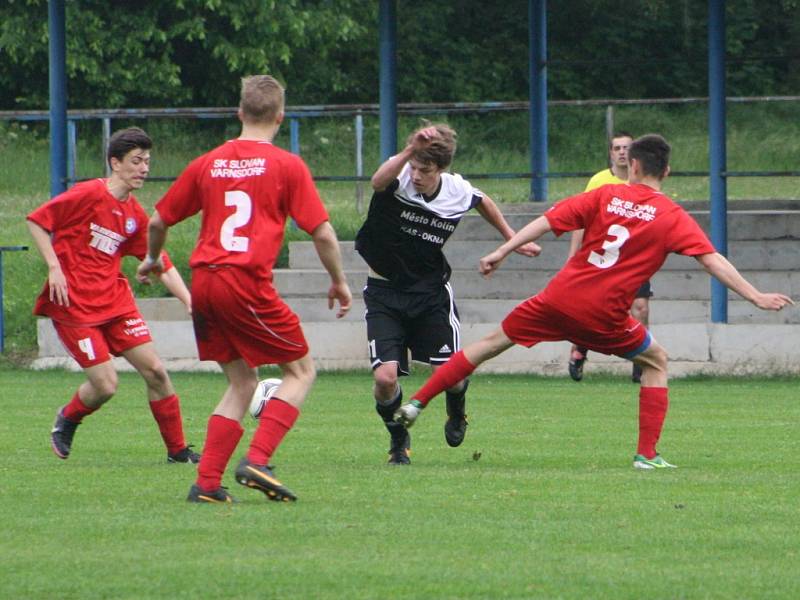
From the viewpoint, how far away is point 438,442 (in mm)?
10648

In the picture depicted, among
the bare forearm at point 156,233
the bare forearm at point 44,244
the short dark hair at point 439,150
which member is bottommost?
the bare forearm at point 44,244

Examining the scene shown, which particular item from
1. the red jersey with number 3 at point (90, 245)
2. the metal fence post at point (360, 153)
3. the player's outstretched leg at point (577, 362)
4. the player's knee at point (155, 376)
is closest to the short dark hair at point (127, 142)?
the red jersey with number 3 at point (90, 245)

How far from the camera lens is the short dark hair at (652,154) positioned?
28.2 feet

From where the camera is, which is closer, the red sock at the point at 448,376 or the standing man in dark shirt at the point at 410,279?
the red sock at the point at 448,376

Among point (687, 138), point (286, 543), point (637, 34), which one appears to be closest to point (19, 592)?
point (286, 543)

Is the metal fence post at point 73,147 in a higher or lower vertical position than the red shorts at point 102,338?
higher

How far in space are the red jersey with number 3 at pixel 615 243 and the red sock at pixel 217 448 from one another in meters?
2.11

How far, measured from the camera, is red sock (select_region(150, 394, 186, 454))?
9281mm

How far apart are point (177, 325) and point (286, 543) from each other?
37.0 feet

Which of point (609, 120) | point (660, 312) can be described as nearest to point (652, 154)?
point (660, 312)

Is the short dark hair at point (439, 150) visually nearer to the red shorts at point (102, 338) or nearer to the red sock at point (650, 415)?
the red sock at point (650, 415)

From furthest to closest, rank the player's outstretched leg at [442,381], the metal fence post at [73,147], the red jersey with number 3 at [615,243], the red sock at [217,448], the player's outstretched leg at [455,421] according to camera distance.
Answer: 1. the metal fence post at [73,147]
2. the player's outstretched leg at [455,421]
3. the player's outstretched leg at [442,381]
4. the red jersey with number 3 at [615,243]
5. the red sock at [217,448]

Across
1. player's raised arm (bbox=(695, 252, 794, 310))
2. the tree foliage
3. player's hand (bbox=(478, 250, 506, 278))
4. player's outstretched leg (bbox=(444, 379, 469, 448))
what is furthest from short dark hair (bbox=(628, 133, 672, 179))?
the tree foliage

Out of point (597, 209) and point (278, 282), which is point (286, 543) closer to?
point (597, 209)
